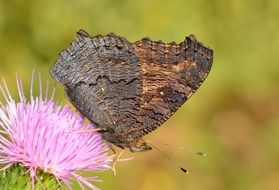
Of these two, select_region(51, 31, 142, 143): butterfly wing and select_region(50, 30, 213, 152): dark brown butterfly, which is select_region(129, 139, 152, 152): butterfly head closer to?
select_region(50, 30, 213, 152): dark brown butterfly

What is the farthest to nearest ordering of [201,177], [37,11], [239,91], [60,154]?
[239,91] → [201,177] → [37,11] → [60,154]

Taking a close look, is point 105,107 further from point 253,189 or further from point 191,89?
point 253,189

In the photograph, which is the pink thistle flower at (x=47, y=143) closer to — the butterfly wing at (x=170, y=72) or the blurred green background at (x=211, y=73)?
the butterfly wing at (x=170, y=72)

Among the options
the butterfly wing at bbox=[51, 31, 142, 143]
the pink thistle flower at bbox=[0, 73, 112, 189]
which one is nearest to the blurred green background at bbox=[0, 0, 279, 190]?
the butterfly wing at bbox=[51, 31, 142, 143]

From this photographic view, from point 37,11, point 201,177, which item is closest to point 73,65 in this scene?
point 37,11

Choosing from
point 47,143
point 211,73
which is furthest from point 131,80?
point 211,73

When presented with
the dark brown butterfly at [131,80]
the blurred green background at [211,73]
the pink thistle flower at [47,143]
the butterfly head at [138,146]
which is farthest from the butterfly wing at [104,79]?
the blurred green background at [211,73]
